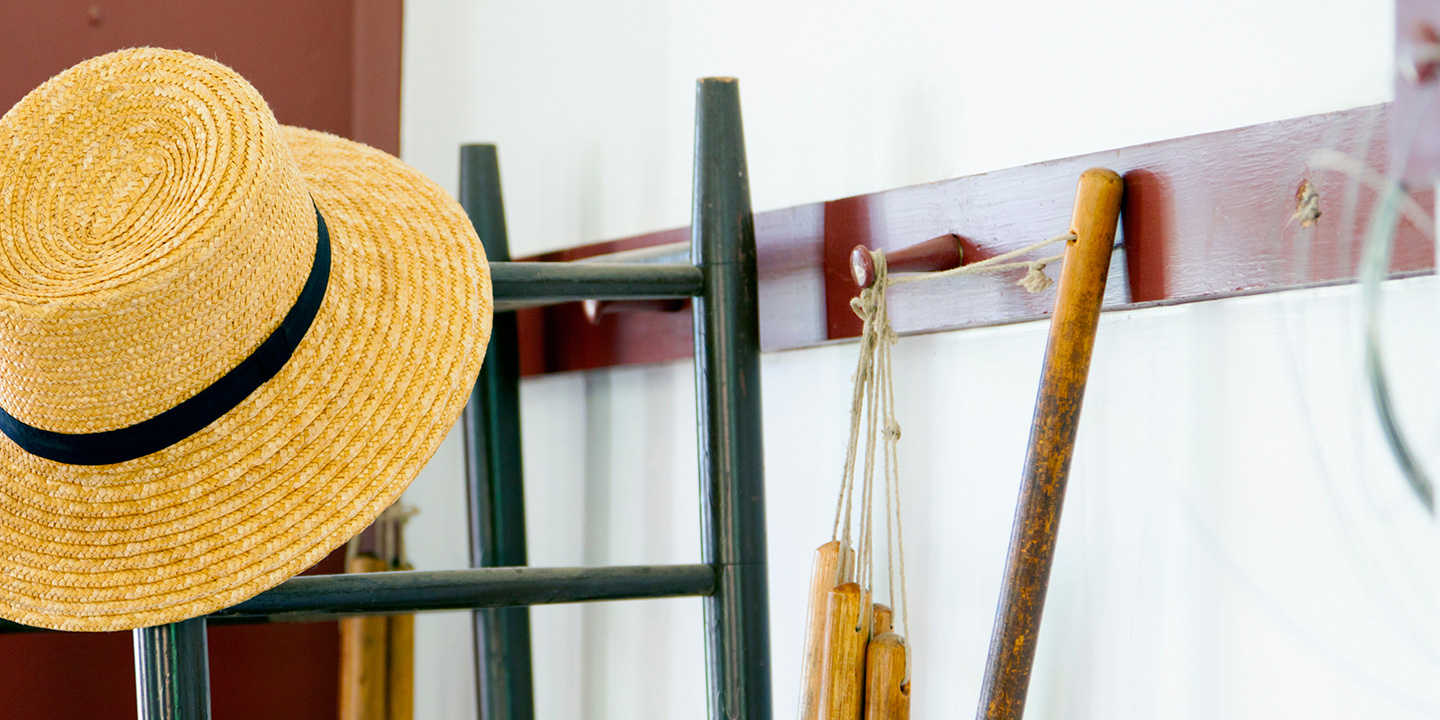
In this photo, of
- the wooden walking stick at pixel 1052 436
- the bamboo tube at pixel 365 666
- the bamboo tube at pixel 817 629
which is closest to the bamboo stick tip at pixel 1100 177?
Result: the wooden walking stick at pixel 1052 436

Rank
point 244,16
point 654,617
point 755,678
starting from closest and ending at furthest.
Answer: point 755,678, point 654,617, point 244,16

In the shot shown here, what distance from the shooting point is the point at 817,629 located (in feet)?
2.36

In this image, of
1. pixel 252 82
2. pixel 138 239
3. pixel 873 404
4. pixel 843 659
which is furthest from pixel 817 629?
pixel 252 82

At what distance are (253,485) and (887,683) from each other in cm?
36

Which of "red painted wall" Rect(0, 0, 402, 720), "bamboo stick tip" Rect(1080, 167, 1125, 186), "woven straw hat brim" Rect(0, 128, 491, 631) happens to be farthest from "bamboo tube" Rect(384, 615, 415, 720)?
"bamboo stick tip" Rect(1080, 167, 1125, 186)

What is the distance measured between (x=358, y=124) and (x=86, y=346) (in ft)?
2.41

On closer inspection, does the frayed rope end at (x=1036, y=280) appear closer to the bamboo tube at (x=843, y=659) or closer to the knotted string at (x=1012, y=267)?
the knotted string at (x=1012, y=267)

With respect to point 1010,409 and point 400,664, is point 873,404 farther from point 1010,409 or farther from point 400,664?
point 400,664

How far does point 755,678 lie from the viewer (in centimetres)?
83

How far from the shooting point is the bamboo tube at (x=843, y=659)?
70 cm

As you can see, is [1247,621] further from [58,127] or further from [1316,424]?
[58,127]

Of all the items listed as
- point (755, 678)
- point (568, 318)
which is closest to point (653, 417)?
point (568, 318)

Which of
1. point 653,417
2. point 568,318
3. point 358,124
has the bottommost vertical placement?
point 653,417

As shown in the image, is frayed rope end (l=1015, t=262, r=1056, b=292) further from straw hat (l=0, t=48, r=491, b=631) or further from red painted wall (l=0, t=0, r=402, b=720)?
red painted wall (l=0, t=0, r=402, b=720)
